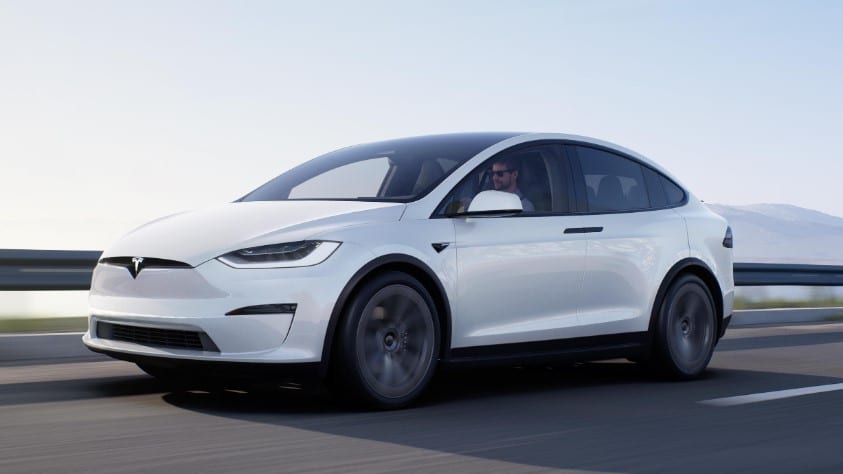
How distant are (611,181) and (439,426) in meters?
2.69

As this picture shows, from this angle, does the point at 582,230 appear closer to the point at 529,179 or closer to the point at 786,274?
the point at 529,179

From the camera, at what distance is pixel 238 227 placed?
19.6ft

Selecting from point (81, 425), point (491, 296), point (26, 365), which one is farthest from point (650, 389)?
point (26, 365)

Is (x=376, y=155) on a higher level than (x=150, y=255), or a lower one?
higher

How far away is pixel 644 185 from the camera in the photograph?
809 cm

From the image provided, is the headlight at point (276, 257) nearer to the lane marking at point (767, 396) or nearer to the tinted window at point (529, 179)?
the tinted window at point (529, 179)

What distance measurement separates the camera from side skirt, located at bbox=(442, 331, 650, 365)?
653cm

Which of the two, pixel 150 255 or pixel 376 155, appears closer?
pixel 150 255

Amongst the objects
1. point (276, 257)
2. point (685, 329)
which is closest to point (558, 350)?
point (685, 329)

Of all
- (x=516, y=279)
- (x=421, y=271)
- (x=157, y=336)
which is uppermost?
(x=421, y=271)

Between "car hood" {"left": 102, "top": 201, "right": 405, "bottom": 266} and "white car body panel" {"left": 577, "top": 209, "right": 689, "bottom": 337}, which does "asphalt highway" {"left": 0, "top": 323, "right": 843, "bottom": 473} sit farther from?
"car hood" {"left": 102, "top": 201, "right": 405, "bottom": 266}

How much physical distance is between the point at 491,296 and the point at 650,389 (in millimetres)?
1525

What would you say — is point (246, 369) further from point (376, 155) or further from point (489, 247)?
point (376, 155)

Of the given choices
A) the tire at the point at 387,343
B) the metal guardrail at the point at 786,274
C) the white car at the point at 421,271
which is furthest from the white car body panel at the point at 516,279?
the metal guardrail at the point at 786,274
